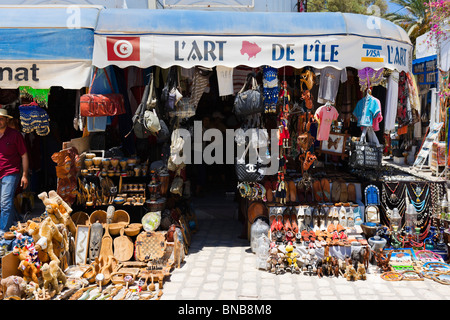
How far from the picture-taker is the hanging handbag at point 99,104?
5.54 metres

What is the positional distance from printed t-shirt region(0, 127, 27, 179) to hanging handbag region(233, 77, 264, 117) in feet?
10.5

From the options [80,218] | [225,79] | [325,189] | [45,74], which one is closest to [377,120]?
[325,189]

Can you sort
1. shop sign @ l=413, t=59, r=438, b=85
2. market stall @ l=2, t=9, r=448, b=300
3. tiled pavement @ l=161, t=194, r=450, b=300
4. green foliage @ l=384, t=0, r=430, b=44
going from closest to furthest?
tiled pavement @ l=161, t=194, r=450, b=300
market stall @ l=2, t=9, r=448, b=300
shop sign @ l=413, t=59, r=438, b=85
green foliage @ l=384, t=0, r=430, b=44

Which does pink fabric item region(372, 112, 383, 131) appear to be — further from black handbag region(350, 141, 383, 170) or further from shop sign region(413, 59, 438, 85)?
shop sign region(413, 59, 438, 85)

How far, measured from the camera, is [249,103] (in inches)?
217

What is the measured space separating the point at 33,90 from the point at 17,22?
38.2 inches

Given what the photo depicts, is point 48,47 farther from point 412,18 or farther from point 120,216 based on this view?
point 412,18

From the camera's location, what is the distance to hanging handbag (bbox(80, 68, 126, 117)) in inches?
218

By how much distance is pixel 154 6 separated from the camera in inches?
347

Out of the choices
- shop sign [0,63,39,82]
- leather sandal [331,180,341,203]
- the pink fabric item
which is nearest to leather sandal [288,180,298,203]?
leather sandal [331,180,341,203]

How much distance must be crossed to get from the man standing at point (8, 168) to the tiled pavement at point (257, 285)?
257cm

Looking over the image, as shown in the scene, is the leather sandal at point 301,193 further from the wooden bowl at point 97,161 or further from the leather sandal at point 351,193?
the wooden bowl at point 97,161
